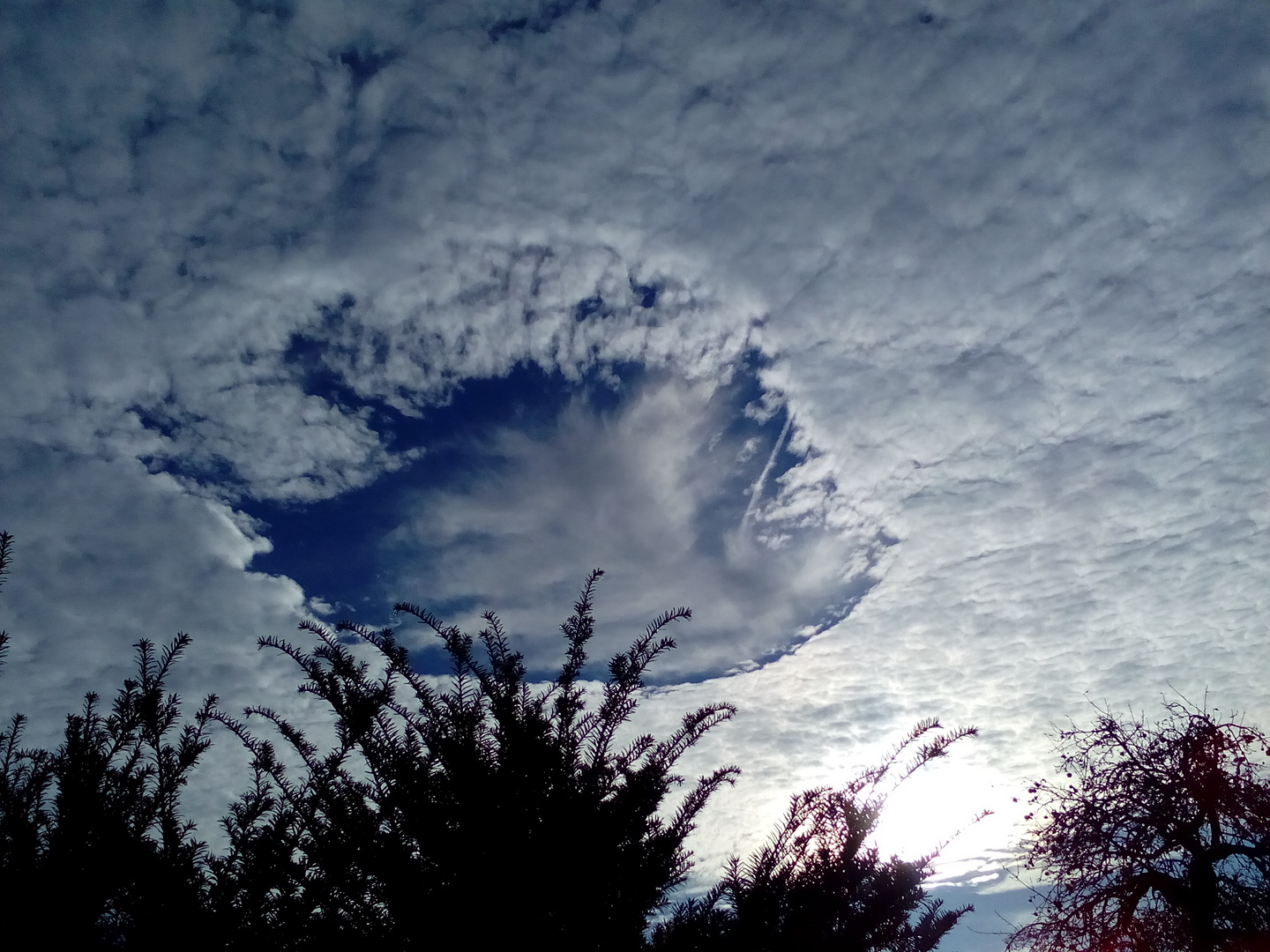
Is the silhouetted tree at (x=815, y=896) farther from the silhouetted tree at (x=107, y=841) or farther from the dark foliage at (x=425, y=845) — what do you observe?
the silhouetted tree at (x=107, y=841)

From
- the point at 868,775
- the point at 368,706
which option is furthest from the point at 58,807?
the point at 868,775

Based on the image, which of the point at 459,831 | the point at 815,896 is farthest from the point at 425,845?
the point at 815,896

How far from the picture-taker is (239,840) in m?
3.22

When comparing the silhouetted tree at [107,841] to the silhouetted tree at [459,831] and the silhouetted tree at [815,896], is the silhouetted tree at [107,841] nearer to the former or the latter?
the silhouetted tree at [459,831]

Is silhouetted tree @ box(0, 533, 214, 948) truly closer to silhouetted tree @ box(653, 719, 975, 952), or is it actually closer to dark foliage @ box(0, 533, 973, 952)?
dark foliage @ box(0, 533, 973, 952)

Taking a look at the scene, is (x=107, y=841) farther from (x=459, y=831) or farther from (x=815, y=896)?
(x=815, y=896)

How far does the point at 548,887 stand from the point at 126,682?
235cm

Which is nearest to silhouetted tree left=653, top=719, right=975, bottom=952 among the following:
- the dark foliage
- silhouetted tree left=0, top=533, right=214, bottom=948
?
the dark foliage

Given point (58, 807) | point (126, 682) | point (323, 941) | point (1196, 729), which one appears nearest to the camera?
point (323, 941)

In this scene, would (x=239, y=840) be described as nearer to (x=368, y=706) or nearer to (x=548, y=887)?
(x=368, y=706)

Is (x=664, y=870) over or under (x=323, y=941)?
over

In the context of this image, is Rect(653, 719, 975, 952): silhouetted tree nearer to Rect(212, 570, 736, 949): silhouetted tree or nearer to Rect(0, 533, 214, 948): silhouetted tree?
Rect(212, 570, 736, 949): silhouetted tree

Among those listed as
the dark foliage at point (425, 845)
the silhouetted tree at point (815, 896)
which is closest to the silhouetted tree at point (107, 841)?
the dark foliage at point (425, 845)

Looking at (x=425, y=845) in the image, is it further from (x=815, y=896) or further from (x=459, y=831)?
(x=815, y=896)
